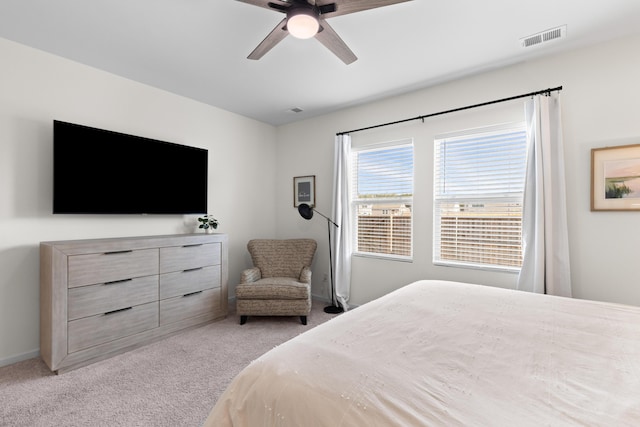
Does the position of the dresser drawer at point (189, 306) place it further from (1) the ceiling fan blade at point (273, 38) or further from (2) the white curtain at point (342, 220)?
(1) the ceiling fan blade at point (273, 38)

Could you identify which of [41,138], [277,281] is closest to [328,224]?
[277,281]

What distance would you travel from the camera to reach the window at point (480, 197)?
9.22 ft

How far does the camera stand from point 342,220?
3.89 metres

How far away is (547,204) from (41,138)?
444 centimetres

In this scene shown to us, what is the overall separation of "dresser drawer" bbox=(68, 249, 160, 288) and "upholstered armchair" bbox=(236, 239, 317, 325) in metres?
0.96

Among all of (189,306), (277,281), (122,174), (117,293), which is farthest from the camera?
(277,281)

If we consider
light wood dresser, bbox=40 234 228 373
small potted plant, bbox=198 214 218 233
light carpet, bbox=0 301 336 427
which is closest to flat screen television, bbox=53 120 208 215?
small potted plant, bbox=198 214 218 233

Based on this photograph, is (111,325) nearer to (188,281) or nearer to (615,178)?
(188,281)

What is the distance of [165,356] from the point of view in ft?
8.40

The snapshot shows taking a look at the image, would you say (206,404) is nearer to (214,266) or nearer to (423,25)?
(214,266)

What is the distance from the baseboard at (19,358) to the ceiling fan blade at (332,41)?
3484mm

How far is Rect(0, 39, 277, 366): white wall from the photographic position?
7.92 ft

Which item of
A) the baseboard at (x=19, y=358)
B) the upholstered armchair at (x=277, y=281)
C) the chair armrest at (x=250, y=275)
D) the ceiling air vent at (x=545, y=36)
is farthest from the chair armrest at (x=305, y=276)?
the ceiling air vent at (x=545, y=36)

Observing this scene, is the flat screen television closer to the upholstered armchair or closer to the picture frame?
the upholstered armchair
